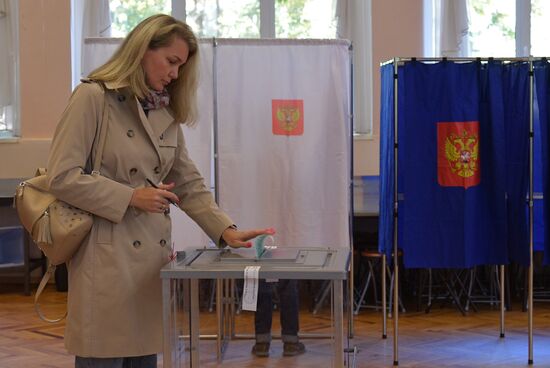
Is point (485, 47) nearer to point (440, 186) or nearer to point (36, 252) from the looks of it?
point (440, 186)

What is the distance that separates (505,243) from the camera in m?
4.52

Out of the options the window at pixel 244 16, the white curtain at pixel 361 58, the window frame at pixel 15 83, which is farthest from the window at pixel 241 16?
the window frame at pixel 15 83

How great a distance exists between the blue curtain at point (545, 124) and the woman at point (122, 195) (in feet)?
9.10

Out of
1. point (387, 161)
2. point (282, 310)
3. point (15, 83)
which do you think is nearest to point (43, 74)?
point (15, 83)

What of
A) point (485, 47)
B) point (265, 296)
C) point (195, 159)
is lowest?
point (265, 296)

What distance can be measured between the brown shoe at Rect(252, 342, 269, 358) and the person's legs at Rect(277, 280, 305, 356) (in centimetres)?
5

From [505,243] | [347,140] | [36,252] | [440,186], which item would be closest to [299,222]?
[347,140]

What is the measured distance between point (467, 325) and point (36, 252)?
3575 millimetres

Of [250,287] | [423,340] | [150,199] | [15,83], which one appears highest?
[15,83]

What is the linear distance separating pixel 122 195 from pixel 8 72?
536 cm

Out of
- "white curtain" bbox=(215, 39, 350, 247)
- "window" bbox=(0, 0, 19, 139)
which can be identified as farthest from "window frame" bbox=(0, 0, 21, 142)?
"white curtain" bbox=(215, 39, 350, 247)

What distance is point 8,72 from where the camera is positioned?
7078mm

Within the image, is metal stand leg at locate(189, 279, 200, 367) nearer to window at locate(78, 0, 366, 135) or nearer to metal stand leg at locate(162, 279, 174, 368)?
metal stand leg at locate(162, 279, 174, 368)

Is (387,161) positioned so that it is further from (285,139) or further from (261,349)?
(261,349)
